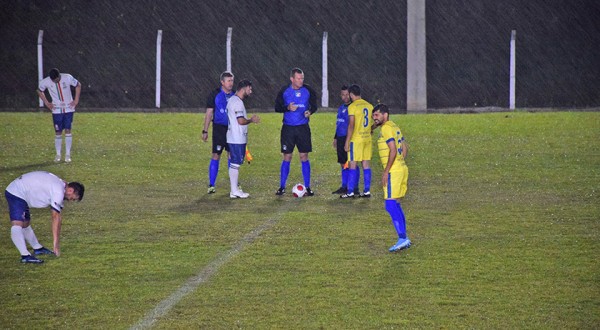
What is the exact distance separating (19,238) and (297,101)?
6836 mm

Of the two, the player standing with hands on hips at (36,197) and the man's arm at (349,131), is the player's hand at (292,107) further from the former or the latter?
the player standing with hands on hips at (36,197)

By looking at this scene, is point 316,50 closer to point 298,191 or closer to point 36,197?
point 298,191

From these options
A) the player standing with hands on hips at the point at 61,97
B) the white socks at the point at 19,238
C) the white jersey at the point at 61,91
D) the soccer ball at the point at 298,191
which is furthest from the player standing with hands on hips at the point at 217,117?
the white socks at the point at 19,238

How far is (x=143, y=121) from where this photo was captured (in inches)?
1280

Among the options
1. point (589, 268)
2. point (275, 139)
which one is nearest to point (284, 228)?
point (589, 268)

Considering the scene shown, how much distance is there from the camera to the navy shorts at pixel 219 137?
17984mm

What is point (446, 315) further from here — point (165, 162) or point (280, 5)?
point (280, 5)

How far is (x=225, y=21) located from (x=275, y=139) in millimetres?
15075

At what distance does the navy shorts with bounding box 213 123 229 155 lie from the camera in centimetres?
1798

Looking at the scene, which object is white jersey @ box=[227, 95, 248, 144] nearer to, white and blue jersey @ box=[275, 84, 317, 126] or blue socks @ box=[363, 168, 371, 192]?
white and blue jersey @ box=[275, 84, 317, 126]

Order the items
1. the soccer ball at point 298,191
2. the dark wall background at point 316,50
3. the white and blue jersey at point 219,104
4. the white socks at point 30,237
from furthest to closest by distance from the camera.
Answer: the dark wall background at point 316,50, the white and blue jersey at point 219,104, the soccer ball at point 298,191, the white socks at point 30,237

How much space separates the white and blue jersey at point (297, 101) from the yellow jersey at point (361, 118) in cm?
86

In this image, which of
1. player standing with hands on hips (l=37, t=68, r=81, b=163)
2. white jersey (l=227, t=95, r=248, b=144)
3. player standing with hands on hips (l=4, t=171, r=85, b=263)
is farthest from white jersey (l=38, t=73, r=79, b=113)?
player standing with hands on hips (l=4, t=171, r=85, b=263)

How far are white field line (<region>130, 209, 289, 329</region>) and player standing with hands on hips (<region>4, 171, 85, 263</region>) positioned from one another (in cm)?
157
